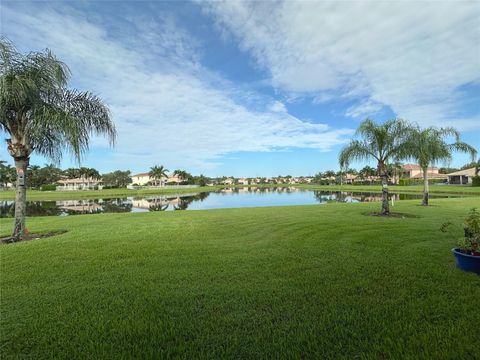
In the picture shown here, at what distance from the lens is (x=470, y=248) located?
184 inches

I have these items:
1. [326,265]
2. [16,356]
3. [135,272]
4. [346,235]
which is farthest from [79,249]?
[346,235]

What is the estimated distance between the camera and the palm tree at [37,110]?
24.4 feet

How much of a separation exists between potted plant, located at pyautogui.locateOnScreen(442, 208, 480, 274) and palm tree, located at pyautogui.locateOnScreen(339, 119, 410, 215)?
7879 millimetres

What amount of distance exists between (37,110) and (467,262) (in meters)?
10.6

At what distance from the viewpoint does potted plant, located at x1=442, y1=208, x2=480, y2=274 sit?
4480mm

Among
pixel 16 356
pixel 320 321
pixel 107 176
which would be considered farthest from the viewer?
pixel 107 176

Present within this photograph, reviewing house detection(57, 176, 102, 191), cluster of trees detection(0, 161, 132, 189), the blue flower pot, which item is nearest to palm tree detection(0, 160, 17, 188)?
cluster of trees detection(0, 161, 132, 189)

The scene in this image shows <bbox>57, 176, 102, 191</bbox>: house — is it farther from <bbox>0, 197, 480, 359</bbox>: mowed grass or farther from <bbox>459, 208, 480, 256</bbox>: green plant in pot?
<bbox>459, 208, 480, 256</bbox>: green plant in pot

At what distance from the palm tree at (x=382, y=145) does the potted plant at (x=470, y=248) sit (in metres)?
7.88

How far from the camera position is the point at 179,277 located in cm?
454

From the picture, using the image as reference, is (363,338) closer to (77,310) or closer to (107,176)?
(77,310)

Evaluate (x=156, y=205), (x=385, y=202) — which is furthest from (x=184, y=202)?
(x=385, y=202)

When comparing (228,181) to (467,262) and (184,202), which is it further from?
(467,262)

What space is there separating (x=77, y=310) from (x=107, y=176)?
360 ft
